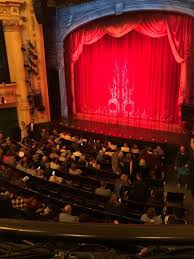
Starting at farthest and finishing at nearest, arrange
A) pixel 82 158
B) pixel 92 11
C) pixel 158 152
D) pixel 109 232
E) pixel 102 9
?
pixel 92 11, pixel 102 9, pixel 158 152, pixel 82 158, pixel 109 232

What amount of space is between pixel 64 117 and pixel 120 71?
3.06 m

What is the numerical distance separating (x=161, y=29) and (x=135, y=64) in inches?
76.7

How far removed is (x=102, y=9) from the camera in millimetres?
11812

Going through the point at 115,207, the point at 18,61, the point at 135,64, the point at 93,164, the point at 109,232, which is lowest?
the point at 93,164

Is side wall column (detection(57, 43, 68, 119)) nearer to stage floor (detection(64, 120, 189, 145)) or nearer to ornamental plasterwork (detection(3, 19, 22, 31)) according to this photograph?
stage floor (detection(64, 120, 189, 145))

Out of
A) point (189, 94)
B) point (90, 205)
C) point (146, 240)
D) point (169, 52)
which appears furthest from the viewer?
point (169, 52)

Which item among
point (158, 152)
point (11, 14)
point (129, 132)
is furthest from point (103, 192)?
point (11, 14)

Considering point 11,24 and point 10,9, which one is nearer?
point 10,9

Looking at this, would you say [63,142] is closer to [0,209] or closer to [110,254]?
[0,209]

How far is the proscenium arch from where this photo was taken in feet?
34.2

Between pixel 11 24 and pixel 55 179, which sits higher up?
pixel 11 24

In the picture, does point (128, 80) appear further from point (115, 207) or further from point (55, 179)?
point (115, 207)

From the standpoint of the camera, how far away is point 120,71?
531 inches

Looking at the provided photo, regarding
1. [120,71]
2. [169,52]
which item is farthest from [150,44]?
[120,71]
